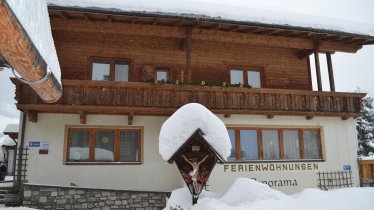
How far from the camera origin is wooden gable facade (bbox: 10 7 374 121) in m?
11.6

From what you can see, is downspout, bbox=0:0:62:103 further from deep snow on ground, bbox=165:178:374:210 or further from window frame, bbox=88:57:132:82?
window frame, bbox=88:57:132:82

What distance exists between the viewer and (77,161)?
473 inches

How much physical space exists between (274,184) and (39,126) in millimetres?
8891

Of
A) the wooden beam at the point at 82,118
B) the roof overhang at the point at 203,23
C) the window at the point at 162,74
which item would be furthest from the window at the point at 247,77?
the wooden beam at the point at 82,118

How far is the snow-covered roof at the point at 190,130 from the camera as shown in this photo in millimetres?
4984

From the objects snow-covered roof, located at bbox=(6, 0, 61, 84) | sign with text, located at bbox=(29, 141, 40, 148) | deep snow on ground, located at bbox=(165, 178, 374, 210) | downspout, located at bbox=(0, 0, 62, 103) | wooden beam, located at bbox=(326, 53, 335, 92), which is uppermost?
wooden beam, located at bbox=(326, 53, 335, 92)

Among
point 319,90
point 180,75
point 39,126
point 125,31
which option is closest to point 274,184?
point 319,90

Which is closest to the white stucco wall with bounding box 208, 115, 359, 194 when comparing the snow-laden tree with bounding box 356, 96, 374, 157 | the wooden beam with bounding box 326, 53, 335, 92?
the wooden beam with bounding box 326, 53, 335, 92

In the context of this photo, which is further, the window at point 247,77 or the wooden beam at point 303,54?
the wooden beam at point 303,54

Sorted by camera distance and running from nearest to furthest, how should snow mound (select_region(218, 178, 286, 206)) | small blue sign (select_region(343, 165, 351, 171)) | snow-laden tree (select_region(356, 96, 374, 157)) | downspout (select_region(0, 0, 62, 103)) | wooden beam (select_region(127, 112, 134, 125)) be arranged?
downspout (select_region(0, 0, 62, 103)) → snow mound (select_region(218, 178, 286, 206)) → wooden beam (select_region(127, 112, 134, 125)) → small blue sign (select_region(343, 165, 351, 171)) → snow-laden tree (select_region(356, 96, 374, 157))

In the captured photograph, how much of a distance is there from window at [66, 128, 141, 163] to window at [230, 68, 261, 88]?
506cm

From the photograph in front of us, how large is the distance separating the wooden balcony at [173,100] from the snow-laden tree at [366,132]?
1583 centimetres

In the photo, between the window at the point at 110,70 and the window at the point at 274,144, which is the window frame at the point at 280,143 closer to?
the window at the point at 274,144

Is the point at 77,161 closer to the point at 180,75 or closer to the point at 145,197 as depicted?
the point at 145,197
